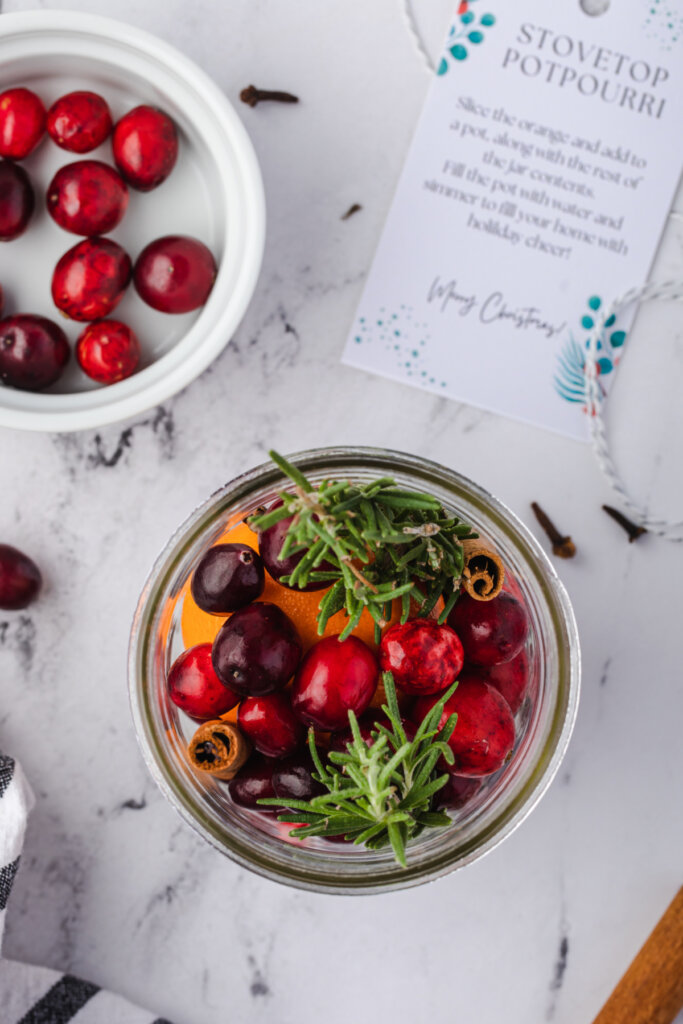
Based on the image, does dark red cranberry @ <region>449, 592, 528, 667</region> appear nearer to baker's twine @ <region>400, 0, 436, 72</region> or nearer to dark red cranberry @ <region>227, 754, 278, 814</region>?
dark red cranberry @ <region>227, 754, 278, 814</region>

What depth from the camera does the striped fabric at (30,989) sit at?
0.64 meters

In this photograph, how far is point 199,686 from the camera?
0.48 metres

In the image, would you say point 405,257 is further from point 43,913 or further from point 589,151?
point 43,913

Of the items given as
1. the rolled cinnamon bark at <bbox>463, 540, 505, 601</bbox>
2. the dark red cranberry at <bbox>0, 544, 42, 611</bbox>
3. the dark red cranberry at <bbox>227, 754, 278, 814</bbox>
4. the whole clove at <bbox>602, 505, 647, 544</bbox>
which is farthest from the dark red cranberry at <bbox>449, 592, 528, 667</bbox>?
the dark red cranberry at <bbox>0, 544, 42, 611</bbox>

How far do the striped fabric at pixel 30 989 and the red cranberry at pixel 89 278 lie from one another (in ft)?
1.10

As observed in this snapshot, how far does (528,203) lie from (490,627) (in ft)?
1.26

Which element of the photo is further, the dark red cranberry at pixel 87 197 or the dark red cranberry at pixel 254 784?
the dark red cranberry at pixel 87 197

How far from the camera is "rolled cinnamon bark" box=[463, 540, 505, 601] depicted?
446 mm

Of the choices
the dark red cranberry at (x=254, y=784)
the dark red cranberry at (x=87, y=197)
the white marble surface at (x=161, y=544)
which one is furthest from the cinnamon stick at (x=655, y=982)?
the dark red cranberry at (x=87, y=197)

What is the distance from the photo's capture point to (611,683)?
0.68m

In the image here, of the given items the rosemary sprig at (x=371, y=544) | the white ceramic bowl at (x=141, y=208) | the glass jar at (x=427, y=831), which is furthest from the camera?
the white ceramic bowl at (x=141, y=208)

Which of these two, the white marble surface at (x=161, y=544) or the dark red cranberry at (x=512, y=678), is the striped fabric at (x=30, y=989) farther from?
the dark red cranberry at (x=512, y=678)

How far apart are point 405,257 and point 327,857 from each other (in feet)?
1.43

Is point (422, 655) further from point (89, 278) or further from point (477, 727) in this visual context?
point (89, 278)
